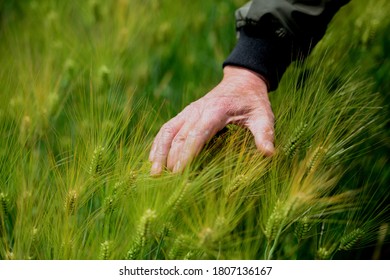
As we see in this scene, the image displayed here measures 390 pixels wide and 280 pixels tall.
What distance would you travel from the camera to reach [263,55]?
1.18m

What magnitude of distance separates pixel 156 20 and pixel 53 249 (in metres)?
0.88

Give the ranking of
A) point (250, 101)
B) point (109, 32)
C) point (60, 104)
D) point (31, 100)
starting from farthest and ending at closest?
point (109, 32)
point (60, 104)
point (31, 100)
point (250, 101)

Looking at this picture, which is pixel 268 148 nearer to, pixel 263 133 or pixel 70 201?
pixel 263 133

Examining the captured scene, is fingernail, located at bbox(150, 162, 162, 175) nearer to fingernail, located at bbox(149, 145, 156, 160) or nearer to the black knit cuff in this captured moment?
fingernail, located at bbox(149, 145, 156, 160)

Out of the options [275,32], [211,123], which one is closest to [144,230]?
[211,123]

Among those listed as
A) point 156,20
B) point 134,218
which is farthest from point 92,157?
point 156,20

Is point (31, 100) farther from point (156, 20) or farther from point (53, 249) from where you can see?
point (156, 20)

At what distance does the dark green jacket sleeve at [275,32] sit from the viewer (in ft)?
3.85

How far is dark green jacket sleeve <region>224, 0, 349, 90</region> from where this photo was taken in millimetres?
1174

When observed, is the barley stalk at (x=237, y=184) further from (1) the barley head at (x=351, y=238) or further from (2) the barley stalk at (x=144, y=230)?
(1) the barley head at (x=351, y=238)

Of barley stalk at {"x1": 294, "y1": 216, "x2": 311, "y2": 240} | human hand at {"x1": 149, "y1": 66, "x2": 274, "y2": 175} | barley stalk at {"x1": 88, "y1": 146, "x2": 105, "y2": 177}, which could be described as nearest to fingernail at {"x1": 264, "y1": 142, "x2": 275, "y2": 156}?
human hand at {"x1": 149, "y1": 66, "x2": 274, "y2": 175}

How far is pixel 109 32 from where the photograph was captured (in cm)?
151

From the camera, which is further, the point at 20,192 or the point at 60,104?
the point at 60,104
